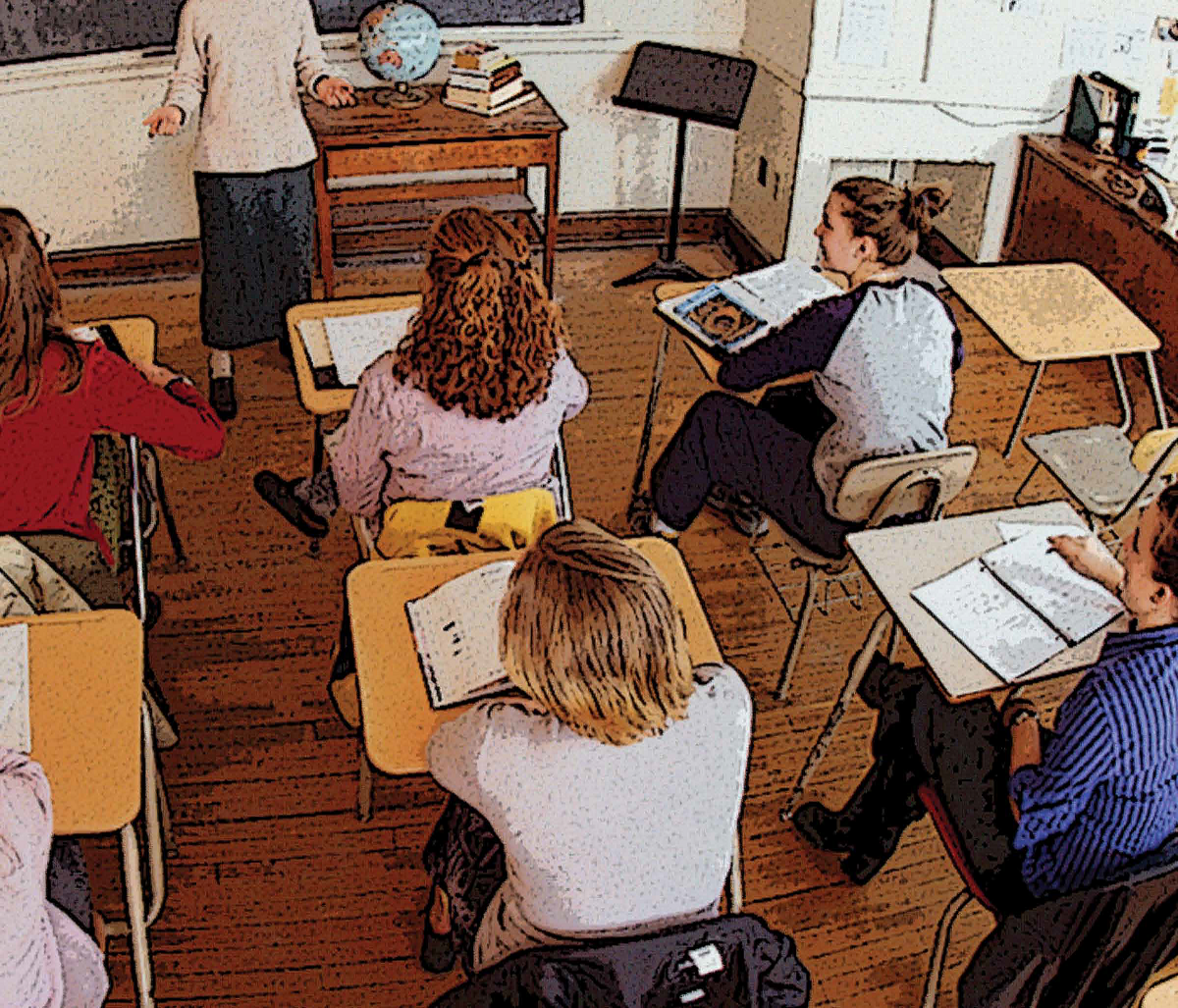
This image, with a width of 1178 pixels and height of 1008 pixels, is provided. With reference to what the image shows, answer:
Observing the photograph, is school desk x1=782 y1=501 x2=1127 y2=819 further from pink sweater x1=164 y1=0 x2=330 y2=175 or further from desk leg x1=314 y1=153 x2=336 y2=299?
desk leg x1=314 y1=153 x2=336 y2=299

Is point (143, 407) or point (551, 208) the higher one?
point (143, 407)

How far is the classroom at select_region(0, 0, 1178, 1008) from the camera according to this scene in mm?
1868

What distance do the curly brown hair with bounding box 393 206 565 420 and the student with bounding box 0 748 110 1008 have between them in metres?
0.98

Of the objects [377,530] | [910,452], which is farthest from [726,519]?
[377,530]

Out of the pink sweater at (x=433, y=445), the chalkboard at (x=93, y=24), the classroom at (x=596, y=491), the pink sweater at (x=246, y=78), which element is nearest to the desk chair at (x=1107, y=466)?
the classroom at (x=596, y=491)

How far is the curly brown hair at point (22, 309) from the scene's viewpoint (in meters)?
2.24

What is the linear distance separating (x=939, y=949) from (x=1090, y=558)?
76cm

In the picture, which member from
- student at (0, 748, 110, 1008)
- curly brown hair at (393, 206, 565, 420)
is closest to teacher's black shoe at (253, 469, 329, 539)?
curly brown hair at (393, 206, 565, 420)

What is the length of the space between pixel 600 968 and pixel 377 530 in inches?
54.9

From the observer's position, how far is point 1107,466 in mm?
3342

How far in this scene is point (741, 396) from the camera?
324 cm

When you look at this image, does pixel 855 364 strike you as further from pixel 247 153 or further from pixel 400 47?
pixel 400 47

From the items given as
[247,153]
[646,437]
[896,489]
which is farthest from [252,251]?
[896,489]

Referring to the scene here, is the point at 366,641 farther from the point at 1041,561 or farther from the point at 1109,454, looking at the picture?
the point at 1109,454
